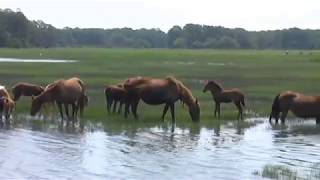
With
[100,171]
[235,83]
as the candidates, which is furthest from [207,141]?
[235,83]

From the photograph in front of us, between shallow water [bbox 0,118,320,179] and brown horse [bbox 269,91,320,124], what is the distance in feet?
3.61

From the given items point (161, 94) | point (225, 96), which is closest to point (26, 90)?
point (161, 94)

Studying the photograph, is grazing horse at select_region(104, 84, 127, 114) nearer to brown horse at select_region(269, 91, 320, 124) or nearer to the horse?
the horse

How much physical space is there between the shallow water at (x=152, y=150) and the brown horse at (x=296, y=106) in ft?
3.61

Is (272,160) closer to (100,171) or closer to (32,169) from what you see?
(100,171)

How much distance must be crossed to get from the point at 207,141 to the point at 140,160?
410cm

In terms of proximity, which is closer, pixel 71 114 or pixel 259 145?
pixel 259 145

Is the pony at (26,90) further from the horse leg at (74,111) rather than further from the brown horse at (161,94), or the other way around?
the brown horse at (161,94)

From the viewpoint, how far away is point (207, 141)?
66.7ft

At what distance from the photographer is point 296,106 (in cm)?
2578

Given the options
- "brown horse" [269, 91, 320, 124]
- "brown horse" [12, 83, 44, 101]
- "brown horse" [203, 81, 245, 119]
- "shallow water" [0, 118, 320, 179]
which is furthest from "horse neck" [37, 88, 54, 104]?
"brown horse" [269, 91, 320, 124]

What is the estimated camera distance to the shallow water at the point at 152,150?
15.3 metres

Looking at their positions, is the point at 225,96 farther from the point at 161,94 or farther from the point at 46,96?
the point at 46,96

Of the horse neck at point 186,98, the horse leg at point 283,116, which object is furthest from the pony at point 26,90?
the horse leg at point 283,116
